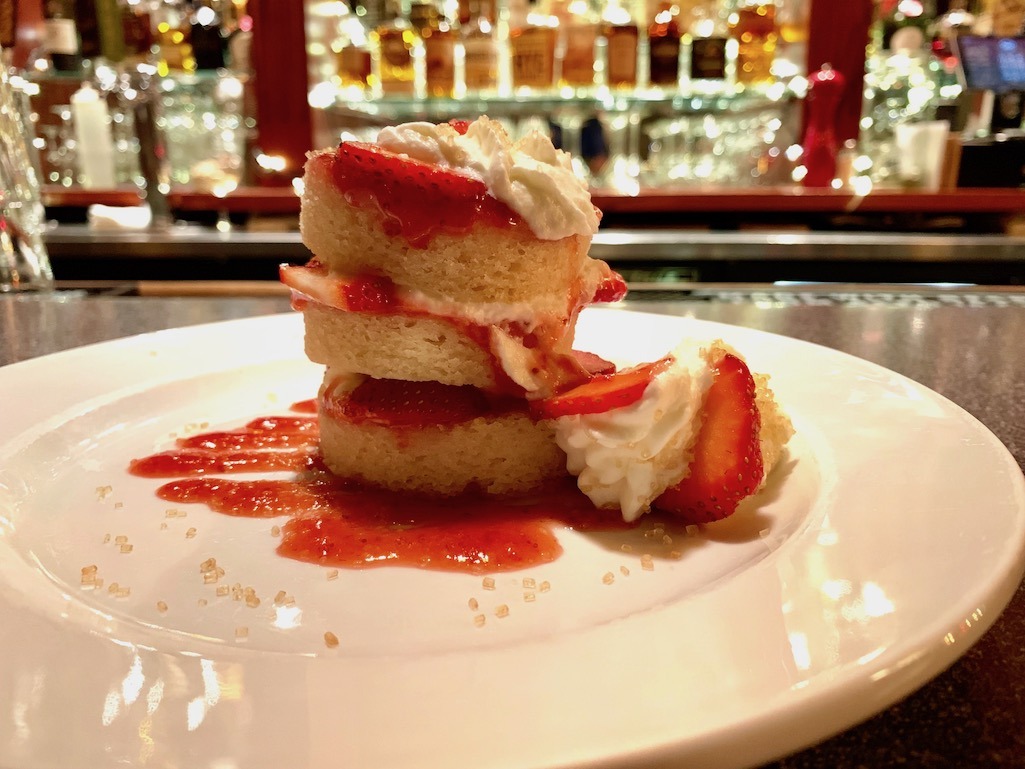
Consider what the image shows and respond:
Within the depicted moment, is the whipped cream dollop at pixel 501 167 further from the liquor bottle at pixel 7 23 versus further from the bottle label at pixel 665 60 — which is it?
the liquor bottle at pixel 7 23

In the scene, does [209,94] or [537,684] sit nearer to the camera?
[537,684]

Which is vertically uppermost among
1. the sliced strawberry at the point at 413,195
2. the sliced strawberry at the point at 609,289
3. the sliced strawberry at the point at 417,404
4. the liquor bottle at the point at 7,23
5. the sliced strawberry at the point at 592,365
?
the liquor bottle at the point at 7,23

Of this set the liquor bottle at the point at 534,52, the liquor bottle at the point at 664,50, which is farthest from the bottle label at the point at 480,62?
the liquor bottle at the point at 664,50

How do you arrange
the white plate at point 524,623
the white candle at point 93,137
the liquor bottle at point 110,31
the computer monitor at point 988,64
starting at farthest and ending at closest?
1. the liquor bottle at point 110,31
2. the white candle at point 93,137
3. the computer monitor at point 988,64
4. the white plate at point 524,623

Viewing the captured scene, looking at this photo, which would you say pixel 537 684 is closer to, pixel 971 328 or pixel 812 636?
pixel 812 636

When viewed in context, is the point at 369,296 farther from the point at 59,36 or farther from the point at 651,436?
the point at 59,36

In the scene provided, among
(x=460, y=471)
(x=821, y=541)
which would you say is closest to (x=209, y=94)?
(x=460, y=471)
